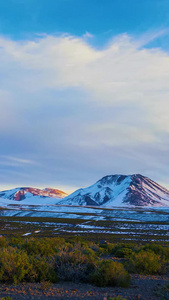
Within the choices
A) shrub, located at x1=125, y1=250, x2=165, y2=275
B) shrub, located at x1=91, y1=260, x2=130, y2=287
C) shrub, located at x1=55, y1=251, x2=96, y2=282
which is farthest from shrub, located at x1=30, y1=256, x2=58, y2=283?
shrub, located at x1=125, y1=250, x2=165, y2=275

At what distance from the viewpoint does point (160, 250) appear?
16.5m

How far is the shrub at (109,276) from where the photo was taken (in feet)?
30.9

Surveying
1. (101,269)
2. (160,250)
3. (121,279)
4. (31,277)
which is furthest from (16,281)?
(160,250)

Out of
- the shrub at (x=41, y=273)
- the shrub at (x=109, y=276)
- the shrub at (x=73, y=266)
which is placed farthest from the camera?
the shrub at (x=73, y=266)

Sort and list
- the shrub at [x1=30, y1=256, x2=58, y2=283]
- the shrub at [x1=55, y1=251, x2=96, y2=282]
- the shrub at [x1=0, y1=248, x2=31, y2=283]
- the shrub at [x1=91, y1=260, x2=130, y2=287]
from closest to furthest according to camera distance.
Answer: the shrub at [x1=0, y1=248, x2=31, y2=283] → the shrub at [x1=30, y1=256, x2=58, y2=283] → the shrub at [x1=91, y1=260, x2=130, y2=287] → the shrub at [x1=55, y1=251, x2=96, y2=282]

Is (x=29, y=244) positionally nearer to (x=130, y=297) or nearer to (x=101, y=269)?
(x=101, y=269)

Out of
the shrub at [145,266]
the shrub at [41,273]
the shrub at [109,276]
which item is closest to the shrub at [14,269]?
the shrub at [41,273]

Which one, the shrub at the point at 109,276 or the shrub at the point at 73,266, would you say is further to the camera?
the shrub at the point at 73,266

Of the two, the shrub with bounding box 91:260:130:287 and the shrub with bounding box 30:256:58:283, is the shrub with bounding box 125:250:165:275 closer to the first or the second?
the shrub with bounding box 91:260:130:287

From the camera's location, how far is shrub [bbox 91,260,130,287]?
943 cm

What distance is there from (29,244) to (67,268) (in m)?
5.56

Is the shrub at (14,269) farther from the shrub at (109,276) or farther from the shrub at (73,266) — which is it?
the shrub at (109,276)

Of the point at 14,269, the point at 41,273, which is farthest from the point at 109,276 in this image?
the point at 14,269

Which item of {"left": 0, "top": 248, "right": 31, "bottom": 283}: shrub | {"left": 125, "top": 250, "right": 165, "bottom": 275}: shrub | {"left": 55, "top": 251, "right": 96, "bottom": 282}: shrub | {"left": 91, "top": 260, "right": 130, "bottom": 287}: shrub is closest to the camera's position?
{"left": 0, "top": 248, "right": 31, "bottom": 283}: shrub
